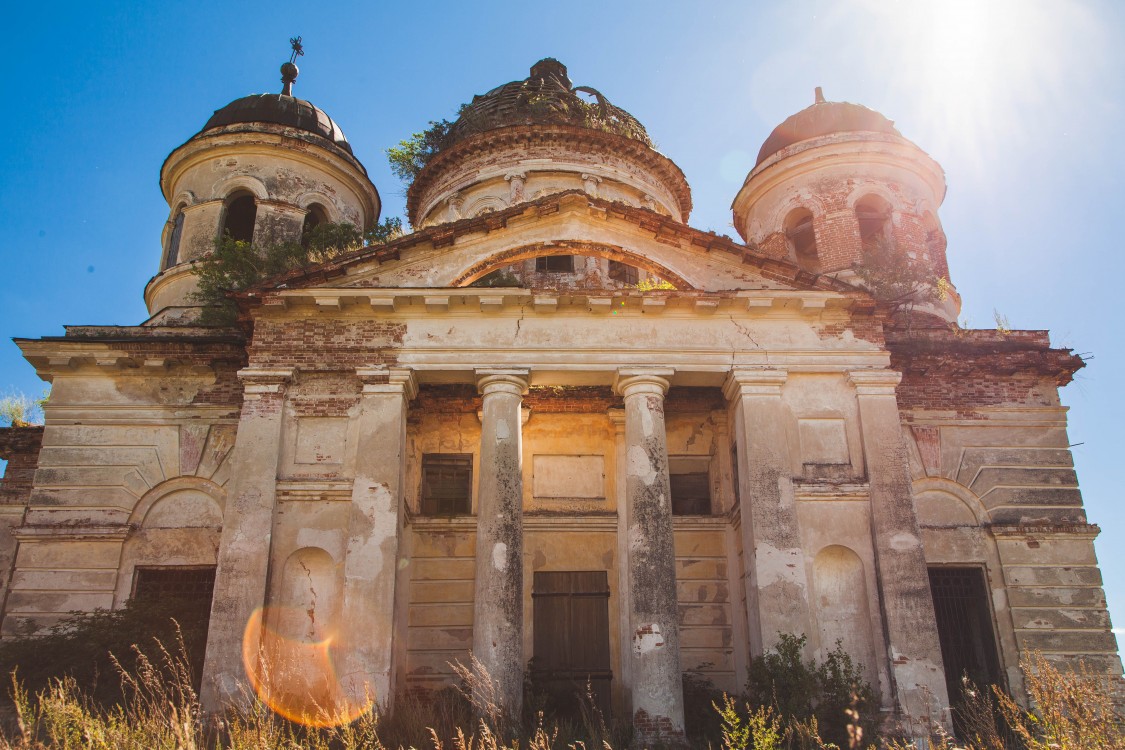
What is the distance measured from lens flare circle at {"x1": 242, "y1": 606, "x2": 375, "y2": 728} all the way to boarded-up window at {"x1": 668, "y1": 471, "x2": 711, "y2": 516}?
6.05 metres

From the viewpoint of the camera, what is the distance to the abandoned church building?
37.0ft

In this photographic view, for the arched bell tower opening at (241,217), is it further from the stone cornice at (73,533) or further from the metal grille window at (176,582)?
the metal grille window at (176,582)

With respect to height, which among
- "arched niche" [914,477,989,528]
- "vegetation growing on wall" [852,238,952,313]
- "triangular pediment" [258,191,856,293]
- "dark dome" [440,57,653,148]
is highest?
"dark dome" [440,57,653,148]

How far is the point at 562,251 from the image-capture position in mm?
13766

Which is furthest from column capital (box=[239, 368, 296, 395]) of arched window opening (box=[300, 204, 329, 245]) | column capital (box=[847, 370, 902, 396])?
column capital (box=[847, 370, 902, 396])

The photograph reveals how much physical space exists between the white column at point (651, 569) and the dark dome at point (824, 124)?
28.4ft

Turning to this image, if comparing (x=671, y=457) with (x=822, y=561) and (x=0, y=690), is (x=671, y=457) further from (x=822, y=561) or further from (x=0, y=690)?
(x=0, y=690)

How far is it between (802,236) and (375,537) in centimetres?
1136

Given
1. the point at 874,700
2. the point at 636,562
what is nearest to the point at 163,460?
the point at 636,562

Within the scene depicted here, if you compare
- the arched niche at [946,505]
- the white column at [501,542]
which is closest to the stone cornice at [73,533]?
the white column at [501,542]

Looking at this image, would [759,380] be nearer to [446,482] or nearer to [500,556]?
[500,556]

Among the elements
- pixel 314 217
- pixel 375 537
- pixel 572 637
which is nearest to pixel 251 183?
pixel 314 217

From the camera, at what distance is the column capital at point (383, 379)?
40.1ft

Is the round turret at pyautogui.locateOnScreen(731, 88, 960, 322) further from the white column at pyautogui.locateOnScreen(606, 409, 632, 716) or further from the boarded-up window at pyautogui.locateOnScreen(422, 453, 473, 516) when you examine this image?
the boarded-up window at pyautogui.locateOnScreen(422, 453, 473, 516)
